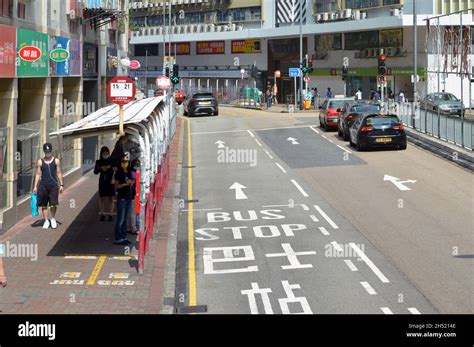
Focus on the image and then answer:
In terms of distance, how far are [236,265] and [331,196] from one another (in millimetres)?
7666

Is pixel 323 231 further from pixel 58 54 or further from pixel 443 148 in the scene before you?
pixel 443 148

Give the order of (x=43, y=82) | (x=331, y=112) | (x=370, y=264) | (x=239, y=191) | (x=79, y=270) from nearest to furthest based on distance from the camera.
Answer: (x=79, y=270)
(x=370, y=264)
(x=43, y=82)
(x=239, y=191)
(x=331, y=112)

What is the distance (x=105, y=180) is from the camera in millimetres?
17812

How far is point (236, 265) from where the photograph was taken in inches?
554

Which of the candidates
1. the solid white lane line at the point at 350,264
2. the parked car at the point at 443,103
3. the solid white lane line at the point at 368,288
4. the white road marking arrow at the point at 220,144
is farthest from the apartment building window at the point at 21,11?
the parked car at the point at 443,103

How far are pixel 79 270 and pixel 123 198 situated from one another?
2.29 metres

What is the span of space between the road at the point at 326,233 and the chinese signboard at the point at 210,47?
175 feet

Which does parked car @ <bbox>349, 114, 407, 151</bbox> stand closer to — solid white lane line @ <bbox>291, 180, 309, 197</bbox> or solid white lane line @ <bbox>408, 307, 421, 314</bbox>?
solid white lane line @ <bbox>291, 180, 309, 197</bbox>

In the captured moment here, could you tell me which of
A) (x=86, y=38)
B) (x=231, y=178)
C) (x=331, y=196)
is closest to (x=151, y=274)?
(x=331, y=196)

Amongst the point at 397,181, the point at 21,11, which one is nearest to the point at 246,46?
the point at 397,181

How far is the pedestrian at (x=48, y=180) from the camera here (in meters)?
16.5

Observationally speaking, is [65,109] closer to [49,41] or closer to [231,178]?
[49,41]
